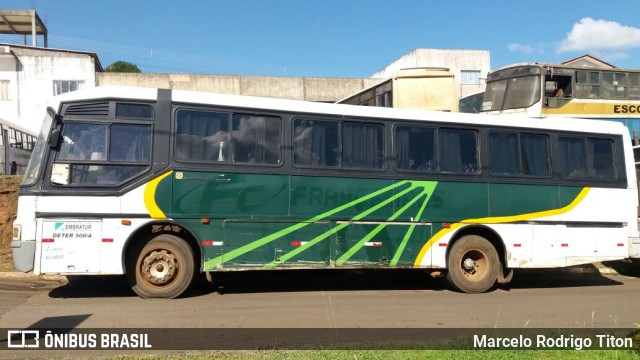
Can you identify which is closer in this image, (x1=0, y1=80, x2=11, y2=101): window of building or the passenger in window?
the passenger in window

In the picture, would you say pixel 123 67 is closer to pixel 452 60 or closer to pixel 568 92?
pixel 452 60

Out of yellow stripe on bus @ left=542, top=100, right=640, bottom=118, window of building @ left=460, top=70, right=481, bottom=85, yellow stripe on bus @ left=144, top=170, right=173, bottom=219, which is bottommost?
yellow stripe on bus @ left=144, top=170, right=173, bottom=219

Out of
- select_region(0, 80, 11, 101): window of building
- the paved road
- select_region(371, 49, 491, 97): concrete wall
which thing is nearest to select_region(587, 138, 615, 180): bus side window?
the paved road

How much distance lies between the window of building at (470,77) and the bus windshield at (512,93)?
1099 inches

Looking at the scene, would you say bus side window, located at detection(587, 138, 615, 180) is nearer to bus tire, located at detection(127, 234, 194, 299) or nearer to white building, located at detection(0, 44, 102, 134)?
bus tire, located at detection(127, 234, 194, 299)

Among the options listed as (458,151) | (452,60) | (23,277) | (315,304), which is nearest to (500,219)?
(458,151)

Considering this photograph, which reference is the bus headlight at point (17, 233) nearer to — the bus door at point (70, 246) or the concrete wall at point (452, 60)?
the bus door at point (70, 246)

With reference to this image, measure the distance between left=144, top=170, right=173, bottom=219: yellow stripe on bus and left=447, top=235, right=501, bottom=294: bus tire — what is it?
503 centimetres

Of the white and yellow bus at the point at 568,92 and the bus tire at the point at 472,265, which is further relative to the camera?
the white and yellow bus at the point at 568,92

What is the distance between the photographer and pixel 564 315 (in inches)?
307

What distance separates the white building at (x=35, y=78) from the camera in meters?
29.6

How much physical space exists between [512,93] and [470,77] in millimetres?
Answer: 29800

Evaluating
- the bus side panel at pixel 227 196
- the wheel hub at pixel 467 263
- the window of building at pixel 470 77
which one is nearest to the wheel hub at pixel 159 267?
the bus side panel at pixel 227 196

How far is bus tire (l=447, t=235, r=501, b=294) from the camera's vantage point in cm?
954
